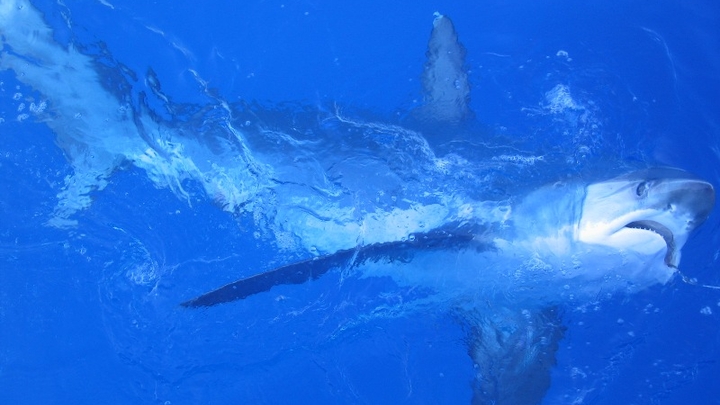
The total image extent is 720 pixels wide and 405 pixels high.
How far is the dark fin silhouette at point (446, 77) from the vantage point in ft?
21.4

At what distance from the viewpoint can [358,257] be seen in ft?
18.8

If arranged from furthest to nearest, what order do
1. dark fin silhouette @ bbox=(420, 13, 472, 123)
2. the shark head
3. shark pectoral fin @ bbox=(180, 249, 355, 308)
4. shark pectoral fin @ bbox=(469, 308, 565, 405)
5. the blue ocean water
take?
dark fin silhouette @ bbox=(420, 13, 472, 123) < the blue ocean water < shark pectoral fin @ bbox=(469, 308, 565, 405) < shark pectoral fin @ bbox=(180, 249, 355, 308) < the shark head

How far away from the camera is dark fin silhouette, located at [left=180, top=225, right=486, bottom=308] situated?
5.17 metres

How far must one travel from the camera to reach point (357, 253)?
18.7ft

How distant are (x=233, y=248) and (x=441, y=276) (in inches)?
87.2

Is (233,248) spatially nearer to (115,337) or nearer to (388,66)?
(115,337)

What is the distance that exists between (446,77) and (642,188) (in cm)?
256

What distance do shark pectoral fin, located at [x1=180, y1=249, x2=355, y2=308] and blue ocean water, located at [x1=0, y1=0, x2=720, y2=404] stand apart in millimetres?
488

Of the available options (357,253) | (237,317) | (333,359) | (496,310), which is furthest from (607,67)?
(237,317)

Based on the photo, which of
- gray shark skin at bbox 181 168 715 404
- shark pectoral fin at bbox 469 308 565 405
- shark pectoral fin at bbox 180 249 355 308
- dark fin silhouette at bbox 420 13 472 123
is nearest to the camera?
gray shark skin at bbox 181 168 715 404

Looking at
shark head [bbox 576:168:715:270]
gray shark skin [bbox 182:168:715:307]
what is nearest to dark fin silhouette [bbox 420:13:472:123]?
gray shark skin [bbox 182:168:715:307]

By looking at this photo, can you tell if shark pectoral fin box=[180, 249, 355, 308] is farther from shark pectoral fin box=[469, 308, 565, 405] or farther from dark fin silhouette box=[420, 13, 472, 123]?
dark fin silhouette box=[420, 13, 472, 123]

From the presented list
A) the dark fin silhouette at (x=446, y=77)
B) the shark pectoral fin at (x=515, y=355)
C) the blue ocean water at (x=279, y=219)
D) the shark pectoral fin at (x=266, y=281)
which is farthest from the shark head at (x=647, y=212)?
the shark pectoral fin at (x=266, y=281)

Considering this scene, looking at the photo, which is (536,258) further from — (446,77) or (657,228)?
(446,77)
